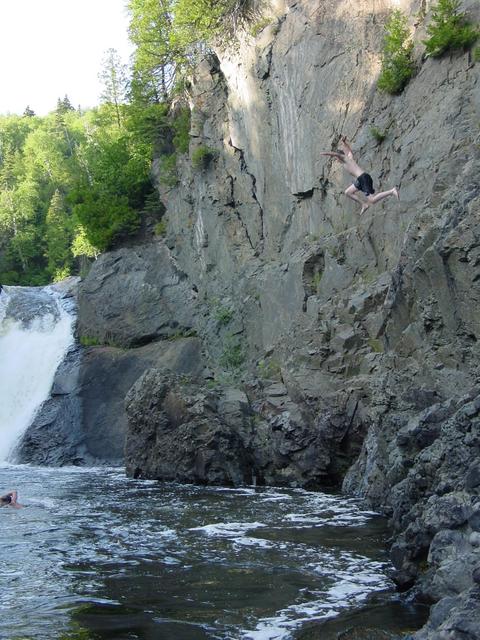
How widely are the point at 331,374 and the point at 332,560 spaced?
27.7 ft

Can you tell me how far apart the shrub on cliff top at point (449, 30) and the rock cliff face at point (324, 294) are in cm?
A: 35

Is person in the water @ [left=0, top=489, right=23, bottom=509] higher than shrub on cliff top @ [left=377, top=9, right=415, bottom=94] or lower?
lower

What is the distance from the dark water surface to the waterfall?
38.8ft

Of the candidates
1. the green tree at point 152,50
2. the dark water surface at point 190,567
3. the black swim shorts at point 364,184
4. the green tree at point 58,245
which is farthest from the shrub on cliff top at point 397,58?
the green tree at point 58,245

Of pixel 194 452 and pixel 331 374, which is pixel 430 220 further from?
pixel 194 452

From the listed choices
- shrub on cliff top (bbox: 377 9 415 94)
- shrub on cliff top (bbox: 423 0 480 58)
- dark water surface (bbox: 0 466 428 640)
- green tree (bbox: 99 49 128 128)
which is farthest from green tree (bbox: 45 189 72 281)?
dark water surface (bbox: 0 466 428 640)

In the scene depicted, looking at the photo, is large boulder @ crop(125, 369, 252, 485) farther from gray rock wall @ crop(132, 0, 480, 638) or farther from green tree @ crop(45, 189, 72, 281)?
green tree @ crop(45, 189, 72, 281)

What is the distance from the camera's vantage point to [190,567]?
9.52 meters

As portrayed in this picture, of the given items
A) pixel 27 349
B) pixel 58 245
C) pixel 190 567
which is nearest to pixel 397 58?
pixel 190 567

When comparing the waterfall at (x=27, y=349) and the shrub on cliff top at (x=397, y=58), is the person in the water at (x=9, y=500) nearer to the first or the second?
the waterfall at (x=27, y=349)

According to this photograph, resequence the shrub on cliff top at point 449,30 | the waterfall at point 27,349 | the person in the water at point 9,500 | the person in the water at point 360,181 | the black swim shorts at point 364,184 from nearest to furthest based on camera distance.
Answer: the person in the water at point 9,500, the person in the water at point 360,181, the black swim shorts at point 364,184, the shrub on cliff top at point 449,30, the waterfall at point 27,349

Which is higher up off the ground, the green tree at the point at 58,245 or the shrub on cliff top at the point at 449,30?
the green tree at the point at 58,245

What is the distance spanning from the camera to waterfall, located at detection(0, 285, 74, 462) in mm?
26953

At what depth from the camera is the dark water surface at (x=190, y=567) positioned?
7293mm
